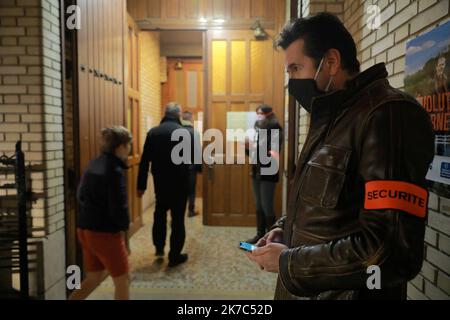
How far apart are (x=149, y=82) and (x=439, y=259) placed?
5.38 metres

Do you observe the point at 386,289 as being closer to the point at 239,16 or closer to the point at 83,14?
the point at 83,14

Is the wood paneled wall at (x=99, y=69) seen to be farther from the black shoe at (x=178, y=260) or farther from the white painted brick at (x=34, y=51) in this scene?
the black shoe at (x=178, y=260)

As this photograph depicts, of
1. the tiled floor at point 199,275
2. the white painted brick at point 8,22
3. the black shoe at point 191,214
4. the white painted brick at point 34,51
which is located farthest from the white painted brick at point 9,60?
the black shoe at point 191,214

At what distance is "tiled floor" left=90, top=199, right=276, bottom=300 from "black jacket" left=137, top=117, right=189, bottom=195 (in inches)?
31.8

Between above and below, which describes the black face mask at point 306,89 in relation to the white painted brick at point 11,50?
below

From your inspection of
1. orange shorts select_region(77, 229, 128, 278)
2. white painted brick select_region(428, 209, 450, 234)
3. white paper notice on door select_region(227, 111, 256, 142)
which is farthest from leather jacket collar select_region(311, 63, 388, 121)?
white paper notice on door select_region(227, 111, 256, 142)

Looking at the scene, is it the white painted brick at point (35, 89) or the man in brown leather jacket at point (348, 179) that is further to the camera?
the white painted brick at point (35, 89)

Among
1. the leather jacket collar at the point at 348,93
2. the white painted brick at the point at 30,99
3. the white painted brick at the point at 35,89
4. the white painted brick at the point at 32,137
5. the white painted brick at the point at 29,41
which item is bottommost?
the white painted brick at the point at 32,137

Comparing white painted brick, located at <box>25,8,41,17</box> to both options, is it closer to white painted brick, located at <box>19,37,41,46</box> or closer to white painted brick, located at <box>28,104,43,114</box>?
white painted brick, located at <box>19,37,41,46</box>

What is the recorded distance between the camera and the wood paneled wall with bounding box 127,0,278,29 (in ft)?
15.1

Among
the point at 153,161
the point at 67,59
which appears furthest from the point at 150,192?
the point at 67,59

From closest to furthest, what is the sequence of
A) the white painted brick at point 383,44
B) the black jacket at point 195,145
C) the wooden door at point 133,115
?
the white painted brick at point 383,44
the black jacket at point 195,145
the wooden door at point 133,115

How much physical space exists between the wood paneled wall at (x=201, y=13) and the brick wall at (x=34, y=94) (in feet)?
7.35

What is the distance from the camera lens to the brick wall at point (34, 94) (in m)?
2.38
